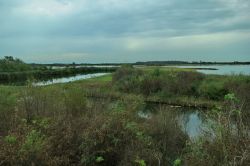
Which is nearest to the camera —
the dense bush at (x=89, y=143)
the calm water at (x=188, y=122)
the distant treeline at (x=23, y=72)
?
the dense bush at (x=89, y=143)

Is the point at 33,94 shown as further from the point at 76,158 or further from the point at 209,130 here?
the point at 209,130

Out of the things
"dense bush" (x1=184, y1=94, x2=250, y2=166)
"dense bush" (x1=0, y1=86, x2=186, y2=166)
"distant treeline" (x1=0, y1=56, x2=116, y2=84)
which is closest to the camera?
→ "dense bush" (x1=184, y1=94, x2=250, y2=166)

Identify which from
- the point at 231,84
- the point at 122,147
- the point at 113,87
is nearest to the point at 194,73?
the point at 231,84

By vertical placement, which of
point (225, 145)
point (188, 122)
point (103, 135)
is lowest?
point (188, 122)

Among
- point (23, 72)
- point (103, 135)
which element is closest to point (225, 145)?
point (103, 135)

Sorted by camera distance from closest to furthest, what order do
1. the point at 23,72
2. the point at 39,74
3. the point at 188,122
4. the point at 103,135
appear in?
the point at 103,135 → the point at 188,122 → the point at 23,72 → the point at 39,74

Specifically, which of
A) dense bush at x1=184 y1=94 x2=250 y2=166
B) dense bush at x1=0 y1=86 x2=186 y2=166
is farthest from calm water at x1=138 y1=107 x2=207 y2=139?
dense bush at x1=184 y1=94 x2=250 y2=166

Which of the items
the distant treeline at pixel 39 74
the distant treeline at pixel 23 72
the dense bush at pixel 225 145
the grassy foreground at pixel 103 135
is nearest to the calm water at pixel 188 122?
the grassy foreground at pixel 103 135

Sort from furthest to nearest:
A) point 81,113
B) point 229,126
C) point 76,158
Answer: point 81,113 → point 76,158 → point 229,126

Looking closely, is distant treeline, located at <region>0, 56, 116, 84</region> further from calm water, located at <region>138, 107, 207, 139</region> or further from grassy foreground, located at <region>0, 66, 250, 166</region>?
grassy foreground, located at <region>0, 66, 250, 166</region>

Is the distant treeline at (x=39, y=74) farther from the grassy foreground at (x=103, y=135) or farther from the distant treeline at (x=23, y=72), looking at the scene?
the grassy foreground at (x=103, y=135)

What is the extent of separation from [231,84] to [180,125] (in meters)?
29.7

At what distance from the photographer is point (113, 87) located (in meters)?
47.9

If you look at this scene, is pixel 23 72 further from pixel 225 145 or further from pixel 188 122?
pixel 225 145
